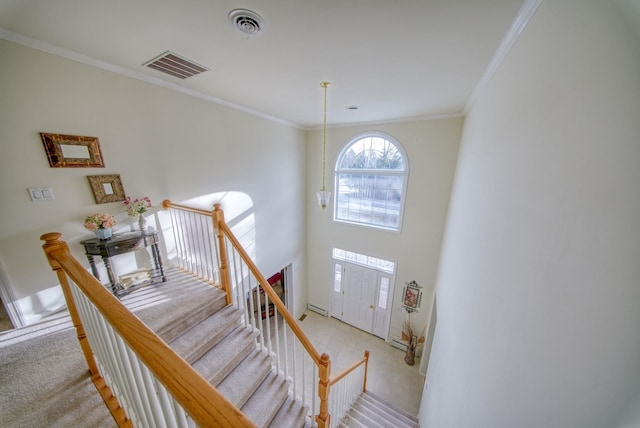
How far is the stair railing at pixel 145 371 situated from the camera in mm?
572

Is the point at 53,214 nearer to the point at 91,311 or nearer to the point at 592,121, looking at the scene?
the point at 91,311

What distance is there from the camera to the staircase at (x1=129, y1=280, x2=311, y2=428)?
1.84 meters

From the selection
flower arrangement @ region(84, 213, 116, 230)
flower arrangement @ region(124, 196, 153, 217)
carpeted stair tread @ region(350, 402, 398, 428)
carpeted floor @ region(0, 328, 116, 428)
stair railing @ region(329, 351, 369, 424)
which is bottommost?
carpeted stair tread @ region(350, 402, 398, 428)

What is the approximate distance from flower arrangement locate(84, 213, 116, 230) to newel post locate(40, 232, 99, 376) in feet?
2.27

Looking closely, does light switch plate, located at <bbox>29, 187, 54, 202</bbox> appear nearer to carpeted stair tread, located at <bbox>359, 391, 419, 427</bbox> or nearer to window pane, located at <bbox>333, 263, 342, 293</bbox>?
window pane, located at <bbox>333, 263, 342, 293</bbox>

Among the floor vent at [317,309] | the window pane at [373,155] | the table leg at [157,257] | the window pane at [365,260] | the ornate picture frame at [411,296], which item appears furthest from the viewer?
the floor vent at [317,309]

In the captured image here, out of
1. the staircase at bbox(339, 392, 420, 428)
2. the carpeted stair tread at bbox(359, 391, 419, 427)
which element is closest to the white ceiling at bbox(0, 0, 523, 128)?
the staircase at bbox(339, 392, 420, 428)

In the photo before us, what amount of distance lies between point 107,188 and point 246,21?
2.10 metres

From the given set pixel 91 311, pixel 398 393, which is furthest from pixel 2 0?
pixel 398 393

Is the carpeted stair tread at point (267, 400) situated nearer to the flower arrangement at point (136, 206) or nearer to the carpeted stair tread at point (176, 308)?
the carpeted stair tread at point (176, 308)

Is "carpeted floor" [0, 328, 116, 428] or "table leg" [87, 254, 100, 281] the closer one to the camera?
"carpeted floor" [0, 328, 116, 428]

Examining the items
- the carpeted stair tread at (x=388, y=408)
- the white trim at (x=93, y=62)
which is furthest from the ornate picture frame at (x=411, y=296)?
the white trim at (x=93, y=62)

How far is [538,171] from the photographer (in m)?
0.97

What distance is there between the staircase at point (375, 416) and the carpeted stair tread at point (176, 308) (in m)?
2.45
